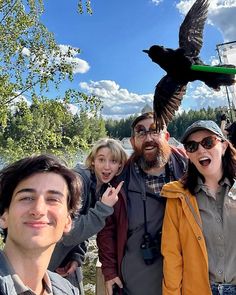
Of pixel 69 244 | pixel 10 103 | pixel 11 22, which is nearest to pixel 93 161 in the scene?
pixel 69 244

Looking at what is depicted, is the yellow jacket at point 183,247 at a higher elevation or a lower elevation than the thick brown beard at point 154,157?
lower

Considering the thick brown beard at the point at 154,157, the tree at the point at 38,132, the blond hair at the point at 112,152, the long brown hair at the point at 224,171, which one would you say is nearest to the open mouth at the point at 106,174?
the blond hair at the point at 112,152

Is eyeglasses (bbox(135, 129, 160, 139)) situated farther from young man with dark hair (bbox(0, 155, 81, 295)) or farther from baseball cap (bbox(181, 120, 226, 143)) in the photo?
young man with dark hair (bbox(0, 155, 81, 295))

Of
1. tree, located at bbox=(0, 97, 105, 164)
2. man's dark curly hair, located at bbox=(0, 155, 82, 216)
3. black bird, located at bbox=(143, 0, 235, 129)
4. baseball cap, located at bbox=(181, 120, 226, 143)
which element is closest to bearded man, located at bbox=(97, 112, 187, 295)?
black bird, located at bbox=(143, 0, 235, 129)

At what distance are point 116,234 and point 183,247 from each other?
668 mm

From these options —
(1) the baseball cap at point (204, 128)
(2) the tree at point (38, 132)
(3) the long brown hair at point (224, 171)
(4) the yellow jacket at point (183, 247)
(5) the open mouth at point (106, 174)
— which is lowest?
(4) the yellow jacket at point (183, 247)

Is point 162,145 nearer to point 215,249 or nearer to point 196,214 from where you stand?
point 196,214

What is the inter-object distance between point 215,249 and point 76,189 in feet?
3.90

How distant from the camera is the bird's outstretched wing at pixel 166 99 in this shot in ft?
8.51

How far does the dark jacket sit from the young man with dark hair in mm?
1028

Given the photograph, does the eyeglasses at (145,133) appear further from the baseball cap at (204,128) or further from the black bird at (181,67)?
the baseball cap at (204,128)

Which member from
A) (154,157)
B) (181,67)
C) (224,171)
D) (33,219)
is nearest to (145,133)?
(154,157)

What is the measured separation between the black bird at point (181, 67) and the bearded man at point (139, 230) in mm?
265

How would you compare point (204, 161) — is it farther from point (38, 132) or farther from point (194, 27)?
point (38, 132)
